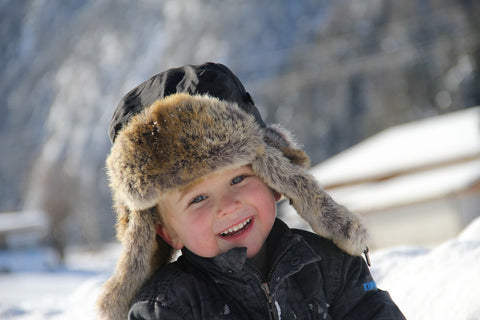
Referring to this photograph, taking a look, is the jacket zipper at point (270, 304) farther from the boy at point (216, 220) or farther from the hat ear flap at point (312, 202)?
the hat ear flap at point (312, 202)

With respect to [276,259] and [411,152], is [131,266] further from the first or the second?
[411,152]

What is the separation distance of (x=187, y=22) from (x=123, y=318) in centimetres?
7260

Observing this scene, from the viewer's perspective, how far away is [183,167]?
1.85m

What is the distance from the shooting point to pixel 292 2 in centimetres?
6375

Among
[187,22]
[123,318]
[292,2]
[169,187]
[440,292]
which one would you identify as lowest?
[440,292]

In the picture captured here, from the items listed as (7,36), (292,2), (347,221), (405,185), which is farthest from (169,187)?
(7,36)

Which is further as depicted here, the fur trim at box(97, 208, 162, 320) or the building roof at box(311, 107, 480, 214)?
the building roof at box(311, 107, 480, 214)

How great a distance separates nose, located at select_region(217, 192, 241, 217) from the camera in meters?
1.84

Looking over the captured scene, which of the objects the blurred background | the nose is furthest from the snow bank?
the blurred background

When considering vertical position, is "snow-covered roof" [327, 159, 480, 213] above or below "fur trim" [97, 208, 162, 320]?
below

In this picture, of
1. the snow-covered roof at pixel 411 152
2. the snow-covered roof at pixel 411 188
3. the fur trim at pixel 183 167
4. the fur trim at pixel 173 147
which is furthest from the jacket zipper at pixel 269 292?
the snow-covered roof at pixel 411 152

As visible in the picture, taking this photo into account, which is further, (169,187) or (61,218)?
(61,218)

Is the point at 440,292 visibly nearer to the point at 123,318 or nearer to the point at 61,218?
the point at 123,318

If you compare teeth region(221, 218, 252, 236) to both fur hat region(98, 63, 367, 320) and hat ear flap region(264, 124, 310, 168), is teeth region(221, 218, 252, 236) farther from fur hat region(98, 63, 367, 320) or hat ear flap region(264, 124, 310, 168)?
hat ear flap region(264, 124, 310, 168)
